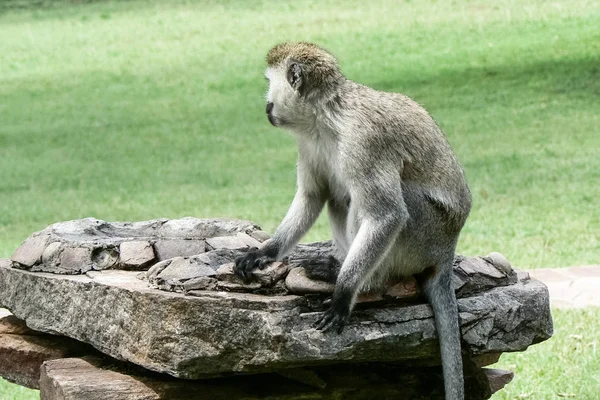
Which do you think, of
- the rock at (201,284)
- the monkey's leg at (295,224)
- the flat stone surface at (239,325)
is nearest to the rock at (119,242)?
the flat stone surface at (239,325)

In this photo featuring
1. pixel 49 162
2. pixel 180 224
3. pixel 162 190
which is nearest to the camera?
pixel 180 224

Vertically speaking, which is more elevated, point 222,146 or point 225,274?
point 225,274

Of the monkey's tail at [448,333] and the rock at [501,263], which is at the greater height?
the rock at [501,263]

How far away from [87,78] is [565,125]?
8.83 meters

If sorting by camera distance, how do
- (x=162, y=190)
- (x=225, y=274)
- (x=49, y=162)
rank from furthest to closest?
1. (x=49, y=162)
2. (x=162, y=190)
3. (x=225, y=274)

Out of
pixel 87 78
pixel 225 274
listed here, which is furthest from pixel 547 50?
pixel 225 274

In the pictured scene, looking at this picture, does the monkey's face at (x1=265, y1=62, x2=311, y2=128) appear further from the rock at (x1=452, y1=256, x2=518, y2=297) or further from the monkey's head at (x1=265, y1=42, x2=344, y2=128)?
the rock at (x1=452, y1=256, x2=518, y2=297)

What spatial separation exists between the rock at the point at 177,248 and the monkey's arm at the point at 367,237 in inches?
41.6

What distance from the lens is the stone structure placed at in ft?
16.0

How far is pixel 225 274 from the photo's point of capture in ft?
16.9

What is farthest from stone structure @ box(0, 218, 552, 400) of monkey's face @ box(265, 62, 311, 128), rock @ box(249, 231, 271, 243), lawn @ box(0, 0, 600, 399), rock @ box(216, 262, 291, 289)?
lawn @ box(0, 0, 600, 399)

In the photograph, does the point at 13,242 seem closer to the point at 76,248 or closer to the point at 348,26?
the point at 76,248

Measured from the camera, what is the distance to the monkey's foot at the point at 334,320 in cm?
495

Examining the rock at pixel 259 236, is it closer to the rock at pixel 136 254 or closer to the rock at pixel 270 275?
the rock at pixel 136 254
